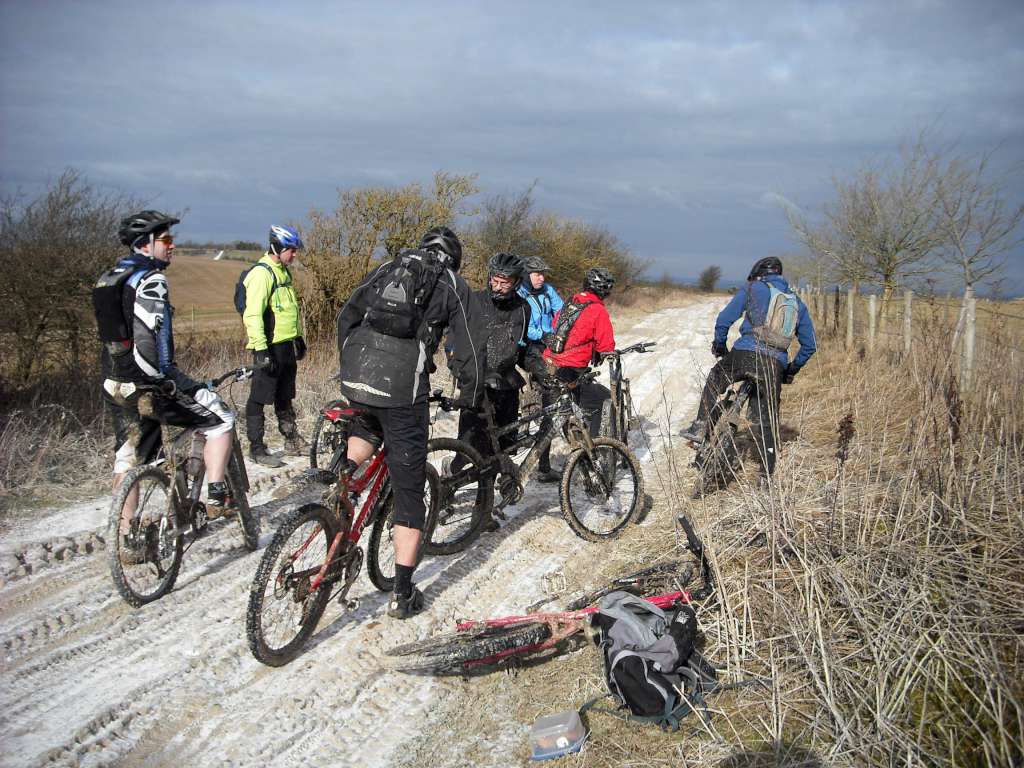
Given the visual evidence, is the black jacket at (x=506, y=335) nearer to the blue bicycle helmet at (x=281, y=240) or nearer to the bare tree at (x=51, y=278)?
the blue bicycle helmet at (x=281, y=240)

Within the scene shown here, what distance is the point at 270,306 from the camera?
19.8ft

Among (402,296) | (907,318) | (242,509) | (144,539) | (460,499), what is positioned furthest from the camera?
A: (907,318)

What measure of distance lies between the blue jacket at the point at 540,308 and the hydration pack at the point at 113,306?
11.4ft

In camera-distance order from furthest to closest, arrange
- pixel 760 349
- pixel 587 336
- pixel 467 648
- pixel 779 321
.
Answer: pixel 587 336, pixel 779 321, pixel 760 349, pixel 467 648

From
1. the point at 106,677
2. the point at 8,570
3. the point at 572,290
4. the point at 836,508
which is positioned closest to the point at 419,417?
the point at 106,677

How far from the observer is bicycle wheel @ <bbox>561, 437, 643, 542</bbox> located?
4.94 meters

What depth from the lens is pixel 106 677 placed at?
3084 mm

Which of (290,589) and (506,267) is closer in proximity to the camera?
(290,589)

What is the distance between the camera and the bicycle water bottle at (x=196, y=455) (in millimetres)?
4109

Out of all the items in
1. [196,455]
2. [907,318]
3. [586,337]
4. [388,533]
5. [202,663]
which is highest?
[586,337]

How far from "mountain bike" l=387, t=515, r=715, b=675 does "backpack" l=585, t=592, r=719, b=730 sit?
0.21m

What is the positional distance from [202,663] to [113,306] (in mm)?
2056

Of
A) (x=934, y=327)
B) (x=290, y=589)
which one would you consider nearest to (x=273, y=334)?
(x=290, y=589)

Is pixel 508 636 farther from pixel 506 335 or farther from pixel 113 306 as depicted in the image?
pixel 113 306
